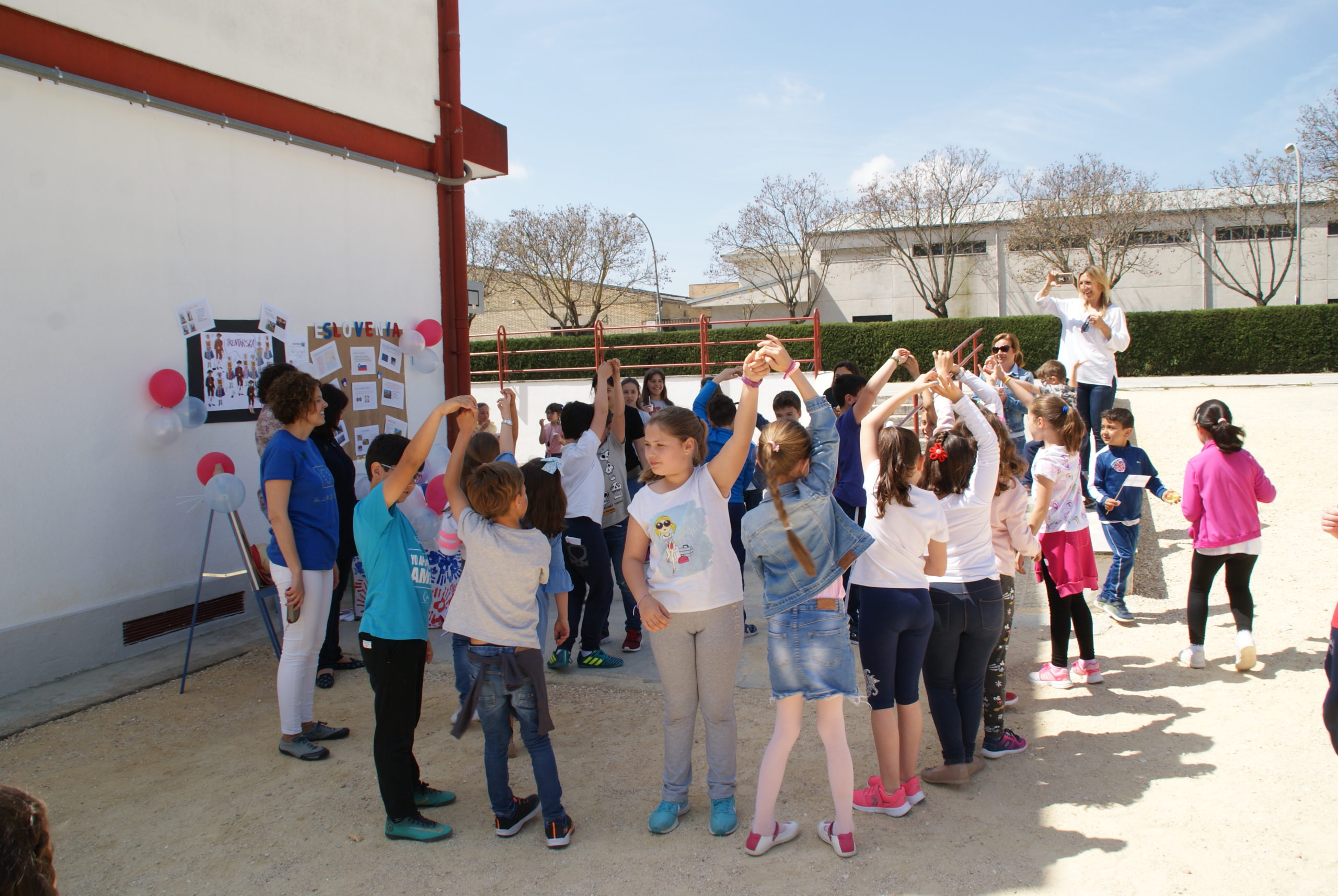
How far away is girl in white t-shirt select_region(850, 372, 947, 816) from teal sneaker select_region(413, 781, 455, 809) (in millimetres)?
1662

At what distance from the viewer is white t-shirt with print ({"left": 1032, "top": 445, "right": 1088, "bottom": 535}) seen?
4367 millimetres

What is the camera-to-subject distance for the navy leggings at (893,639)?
119 inches

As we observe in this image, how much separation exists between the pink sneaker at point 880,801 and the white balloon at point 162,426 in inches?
185

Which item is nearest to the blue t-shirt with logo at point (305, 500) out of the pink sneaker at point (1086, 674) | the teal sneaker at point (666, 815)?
the teal sneaker at point (666, 815)

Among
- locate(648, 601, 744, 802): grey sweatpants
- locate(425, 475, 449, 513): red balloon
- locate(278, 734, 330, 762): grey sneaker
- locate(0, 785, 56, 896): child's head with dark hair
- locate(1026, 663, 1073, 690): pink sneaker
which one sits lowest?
locate(278, 734, 330, 762): grey sneaker

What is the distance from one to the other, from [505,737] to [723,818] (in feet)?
2.85

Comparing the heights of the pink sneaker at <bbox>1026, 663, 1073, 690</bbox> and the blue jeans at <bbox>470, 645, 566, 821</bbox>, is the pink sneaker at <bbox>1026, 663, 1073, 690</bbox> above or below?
below

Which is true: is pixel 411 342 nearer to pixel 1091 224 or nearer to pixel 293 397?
pixel 293 397

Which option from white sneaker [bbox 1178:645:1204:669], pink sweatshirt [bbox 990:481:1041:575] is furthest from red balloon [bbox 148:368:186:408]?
white sneaker [bbox 1178:645:1204:669]

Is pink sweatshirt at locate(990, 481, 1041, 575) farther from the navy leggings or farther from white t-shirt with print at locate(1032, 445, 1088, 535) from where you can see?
the navy leggings

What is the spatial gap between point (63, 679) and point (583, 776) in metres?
3.44

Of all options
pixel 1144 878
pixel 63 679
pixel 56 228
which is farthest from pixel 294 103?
pixel 1144 878

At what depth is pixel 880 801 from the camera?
313cm

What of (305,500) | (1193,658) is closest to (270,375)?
(305,500)
